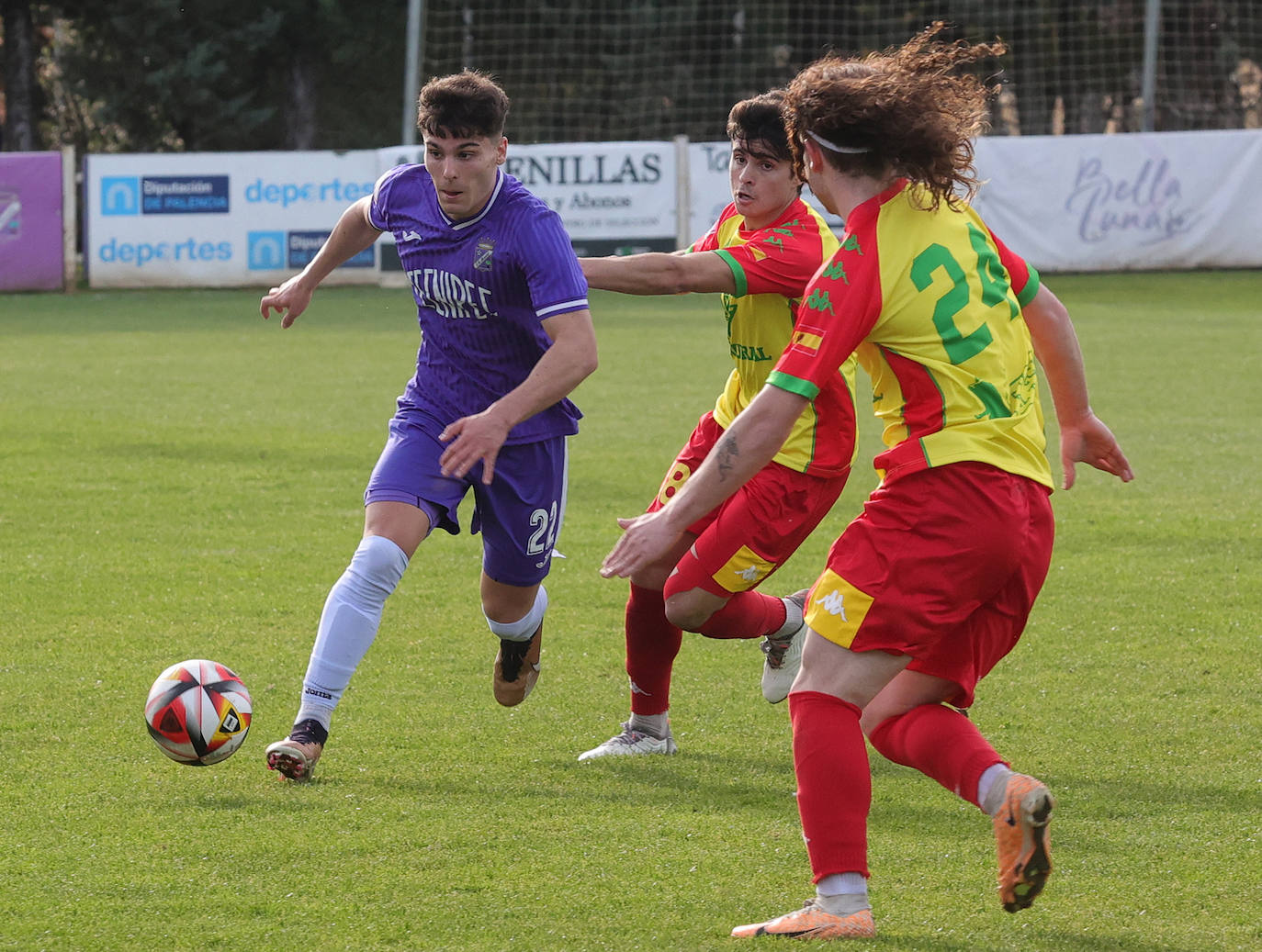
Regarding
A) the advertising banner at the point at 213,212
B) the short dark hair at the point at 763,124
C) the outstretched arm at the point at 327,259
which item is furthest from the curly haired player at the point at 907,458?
the advertising banner at the point at 213,212

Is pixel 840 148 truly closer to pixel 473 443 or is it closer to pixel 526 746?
pixel 473 443

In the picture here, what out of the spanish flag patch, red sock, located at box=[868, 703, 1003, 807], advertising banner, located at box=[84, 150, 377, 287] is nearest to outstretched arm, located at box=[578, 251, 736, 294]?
the spanish flag patch

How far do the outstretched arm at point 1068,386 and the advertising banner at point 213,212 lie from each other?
20719 millimetres

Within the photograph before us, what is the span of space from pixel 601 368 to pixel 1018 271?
11.8 m

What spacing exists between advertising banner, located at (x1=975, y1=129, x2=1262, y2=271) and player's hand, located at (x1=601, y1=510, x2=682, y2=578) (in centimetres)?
2201

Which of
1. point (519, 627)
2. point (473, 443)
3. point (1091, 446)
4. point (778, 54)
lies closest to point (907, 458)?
point (1091, 446)

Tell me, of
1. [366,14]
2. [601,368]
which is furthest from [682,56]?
[601,368]

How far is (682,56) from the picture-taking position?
33250 millimetres

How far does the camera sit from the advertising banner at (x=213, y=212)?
78.0 feet

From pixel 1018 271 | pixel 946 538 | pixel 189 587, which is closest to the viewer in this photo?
pixel 946 538

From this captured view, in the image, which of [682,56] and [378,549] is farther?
[682,56]

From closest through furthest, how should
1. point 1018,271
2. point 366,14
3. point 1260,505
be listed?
point 1018,271 → point 1260,505 → point 366,14

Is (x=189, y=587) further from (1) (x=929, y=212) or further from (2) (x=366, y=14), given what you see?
(2) (x=366, y=14)

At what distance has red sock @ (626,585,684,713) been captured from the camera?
200 inches
